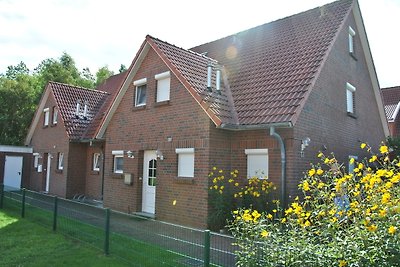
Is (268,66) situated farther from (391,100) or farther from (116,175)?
(391,100)

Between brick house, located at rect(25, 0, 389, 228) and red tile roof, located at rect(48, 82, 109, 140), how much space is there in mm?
4141

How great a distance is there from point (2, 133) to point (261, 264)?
32.3m

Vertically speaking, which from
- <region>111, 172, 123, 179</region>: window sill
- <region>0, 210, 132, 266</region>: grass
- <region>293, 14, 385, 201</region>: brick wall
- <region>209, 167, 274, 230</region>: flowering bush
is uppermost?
<region>293, 14, 385, 201</region>: brick wall

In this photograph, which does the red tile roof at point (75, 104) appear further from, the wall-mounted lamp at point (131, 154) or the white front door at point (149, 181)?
the white front door at point (149, 181)

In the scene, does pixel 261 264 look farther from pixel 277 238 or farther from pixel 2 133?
pixel 2 133

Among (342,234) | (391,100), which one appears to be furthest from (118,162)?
(391,100)

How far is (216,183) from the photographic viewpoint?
11.0 m

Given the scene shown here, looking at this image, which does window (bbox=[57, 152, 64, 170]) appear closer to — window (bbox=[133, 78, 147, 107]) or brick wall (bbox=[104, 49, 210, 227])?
brick wall (bbox=[104, 49, 210, 227])

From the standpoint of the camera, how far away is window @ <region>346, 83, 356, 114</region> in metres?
14.5

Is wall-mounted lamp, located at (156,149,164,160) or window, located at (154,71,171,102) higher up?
window, located at (154,71,171,102)

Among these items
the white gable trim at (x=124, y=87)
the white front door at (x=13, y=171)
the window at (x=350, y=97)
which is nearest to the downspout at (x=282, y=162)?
the window at (x=350, y=97)

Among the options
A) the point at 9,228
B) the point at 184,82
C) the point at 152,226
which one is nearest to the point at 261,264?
the point at 152,226

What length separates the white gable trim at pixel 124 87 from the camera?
14.2 metres

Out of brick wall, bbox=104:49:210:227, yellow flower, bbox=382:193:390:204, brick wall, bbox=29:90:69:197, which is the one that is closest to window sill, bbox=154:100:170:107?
brick wall, bbox=104:49:210:227
